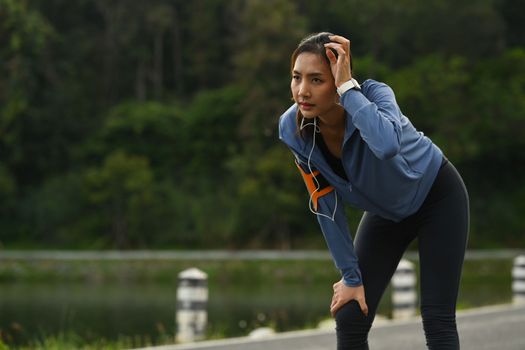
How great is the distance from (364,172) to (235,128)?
4967 cm

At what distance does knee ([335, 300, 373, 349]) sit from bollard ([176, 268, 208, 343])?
20.4 feet

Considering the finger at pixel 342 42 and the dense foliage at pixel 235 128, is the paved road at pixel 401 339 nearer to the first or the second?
the finger at pixel 342 42

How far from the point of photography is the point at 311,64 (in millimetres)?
4180

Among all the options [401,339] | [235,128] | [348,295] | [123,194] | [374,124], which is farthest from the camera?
[235,128]

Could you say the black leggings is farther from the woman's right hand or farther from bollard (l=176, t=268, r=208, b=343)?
bollard (l=176, t=268, r=208, b=343)

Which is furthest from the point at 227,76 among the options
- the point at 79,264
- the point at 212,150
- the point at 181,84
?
the point at 79,264

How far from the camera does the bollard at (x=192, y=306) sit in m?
10.7

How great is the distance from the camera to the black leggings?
4457 mm

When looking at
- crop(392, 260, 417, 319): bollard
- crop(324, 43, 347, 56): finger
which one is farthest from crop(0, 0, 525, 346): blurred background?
crop(324, 43, 347, 56): finger

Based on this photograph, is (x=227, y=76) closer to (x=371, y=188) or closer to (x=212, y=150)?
(x=212, y=150)

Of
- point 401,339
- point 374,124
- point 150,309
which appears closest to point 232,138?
point 150,309

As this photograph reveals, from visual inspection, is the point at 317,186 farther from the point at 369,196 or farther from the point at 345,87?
the point at 345,87

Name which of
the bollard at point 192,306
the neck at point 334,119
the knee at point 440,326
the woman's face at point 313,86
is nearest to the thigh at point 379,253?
the knee at point 440,326

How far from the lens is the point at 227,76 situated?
61062 millimetres
